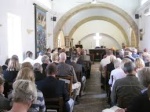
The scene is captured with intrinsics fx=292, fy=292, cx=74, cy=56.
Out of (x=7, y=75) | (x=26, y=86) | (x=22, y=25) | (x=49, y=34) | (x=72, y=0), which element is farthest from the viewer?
(x=72, y=0)

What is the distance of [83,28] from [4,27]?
751 inches

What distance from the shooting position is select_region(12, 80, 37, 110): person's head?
2279 millimetres

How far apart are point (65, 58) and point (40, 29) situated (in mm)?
5208

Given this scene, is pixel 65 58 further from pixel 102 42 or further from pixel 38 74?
pixel 102 42

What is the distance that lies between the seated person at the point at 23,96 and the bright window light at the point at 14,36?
704 centimetres

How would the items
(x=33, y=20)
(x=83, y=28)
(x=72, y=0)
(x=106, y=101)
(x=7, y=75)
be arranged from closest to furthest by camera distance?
(x=7, y=75), (x=106, y=101), (x=33, y=20), (x=72, y=0), (x=83, y=28)

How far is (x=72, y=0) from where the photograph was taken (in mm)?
15977

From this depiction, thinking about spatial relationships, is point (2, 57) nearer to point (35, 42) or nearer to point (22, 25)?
point (22, 25)

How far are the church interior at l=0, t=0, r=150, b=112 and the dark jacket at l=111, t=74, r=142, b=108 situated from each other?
0.01 m

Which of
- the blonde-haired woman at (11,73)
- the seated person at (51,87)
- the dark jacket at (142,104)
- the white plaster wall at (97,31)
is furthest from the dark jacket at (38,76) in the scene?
the white plaster wall at (97,31)

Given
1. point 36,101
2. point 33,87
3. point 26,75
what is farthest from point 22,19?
point 33,87

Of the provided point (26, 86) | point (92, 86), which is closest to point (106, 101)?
point (92, 86)

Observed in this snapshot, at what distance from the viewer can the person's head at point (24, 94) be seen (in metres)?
2.28

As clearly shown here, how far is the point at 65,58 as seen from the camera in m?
7.46
